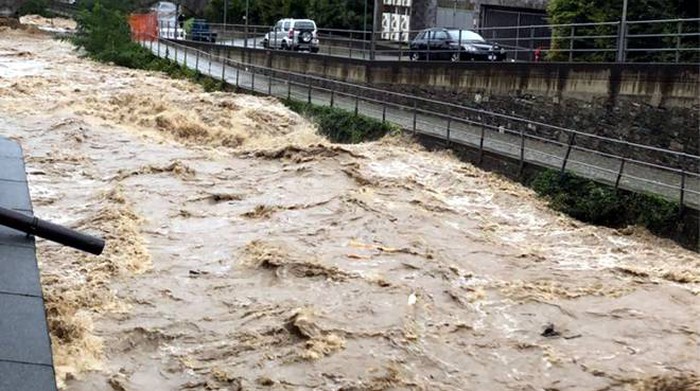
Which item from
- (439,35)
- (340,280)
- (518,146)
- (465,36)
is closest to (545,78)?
(518,146)

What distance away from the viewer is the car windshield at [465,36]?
28625 millimetres

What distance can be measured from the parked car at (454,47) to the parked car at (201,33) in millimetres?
26980

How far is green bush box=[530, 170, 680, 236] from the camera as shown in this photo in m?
14.2

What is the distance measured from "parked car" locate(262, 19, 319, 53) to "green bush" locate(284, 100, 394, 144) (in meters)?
15.2

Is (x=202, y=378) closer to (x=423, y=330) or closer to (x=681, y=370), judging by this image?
(x=423, y=330)

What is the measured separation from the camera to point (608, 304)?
11102 millimetres

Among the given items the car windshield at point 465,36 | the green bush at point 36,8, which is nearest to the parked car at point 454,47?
the car windshield at point 465,36

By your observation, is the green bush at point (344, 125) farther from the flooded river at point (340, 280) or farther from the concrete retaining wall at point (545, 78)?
the concrete retaining wall at point (545, 78)

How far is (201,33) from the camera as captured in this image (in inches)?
2172

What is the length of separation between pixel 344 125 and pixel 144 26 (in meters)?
33.8

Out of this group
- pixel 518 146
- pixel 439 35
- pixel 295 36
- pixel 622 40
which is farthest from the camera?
pixel 295 36

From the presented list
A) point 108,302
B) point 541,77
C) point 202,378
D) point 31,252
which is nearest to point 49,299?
point 108,302

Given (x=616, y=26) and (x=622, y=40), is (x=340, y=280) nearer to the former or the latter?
(x=622, y=40)

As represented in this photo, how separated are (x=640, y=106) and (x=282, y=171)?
24.2ft
